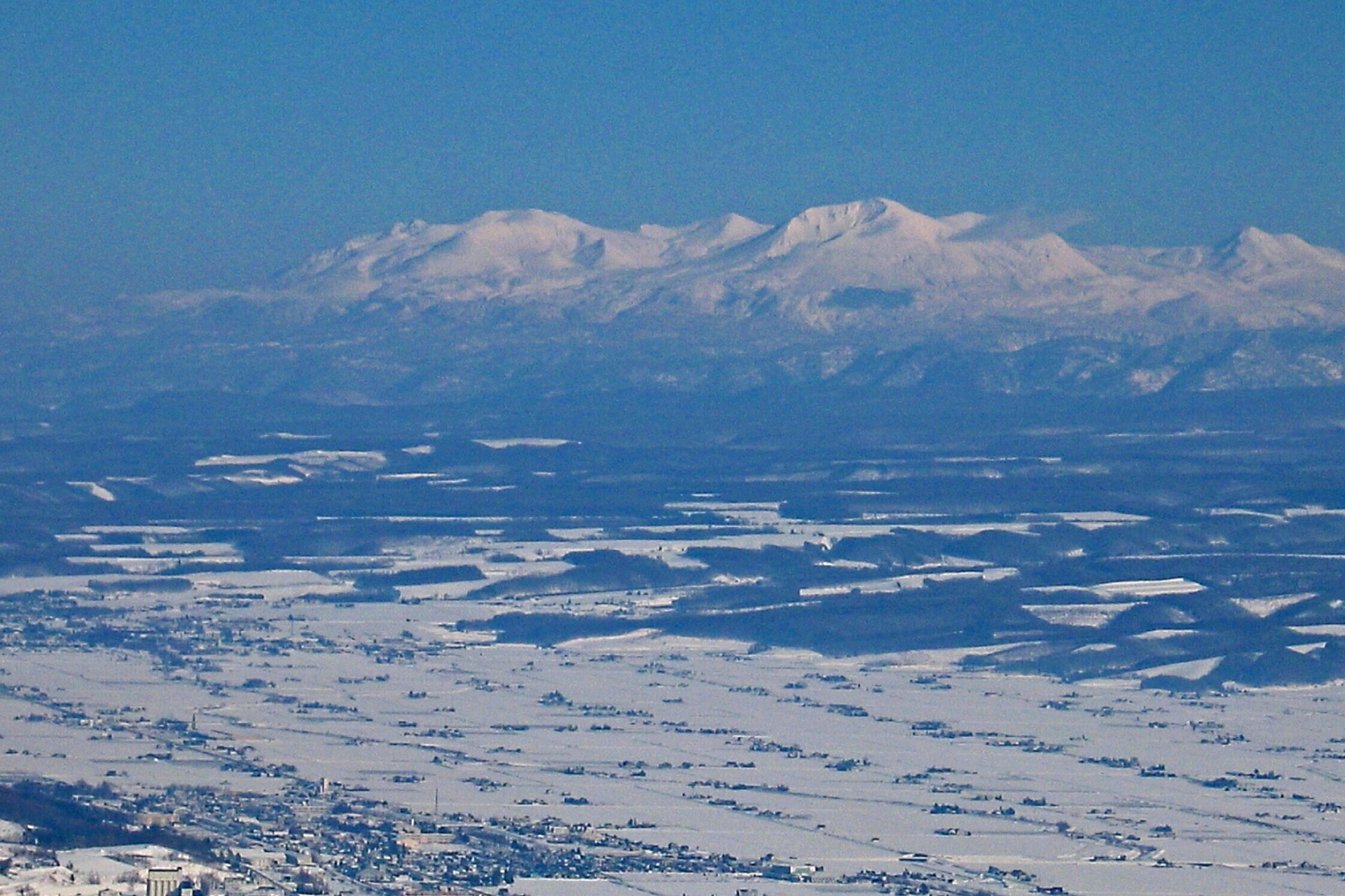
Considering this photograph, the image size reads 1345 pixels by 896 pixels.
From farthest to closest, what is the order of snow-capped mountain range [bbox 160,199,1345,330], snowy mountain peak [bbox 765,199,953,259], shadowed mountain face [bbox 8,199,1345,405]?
snowy mountain peak [bbox 765,199,953,259] < snow-capped mountain range [bbox 160,199,1345,330] < shadowed mountain face [bbox 8,199,1345,405]

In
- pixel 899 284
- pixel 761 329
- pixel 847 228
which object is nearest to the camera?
pixel 761 329

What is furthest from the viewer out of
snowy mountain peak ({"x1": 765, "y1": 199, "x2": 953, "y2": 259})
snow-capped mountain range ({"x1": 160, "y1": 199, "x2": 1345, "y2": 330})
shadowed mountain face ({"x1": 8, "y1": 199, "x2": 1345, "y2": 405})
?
snowy mountain peak ({"x1": 765, "y1": 199, "x2": 953, "y2": 259})

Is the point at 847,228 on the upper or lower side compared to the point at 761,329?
upper

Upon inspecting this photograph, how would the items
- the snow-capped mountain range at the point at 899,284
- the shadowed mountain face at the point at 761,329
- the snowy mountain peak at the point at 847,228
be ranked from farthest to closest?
the snowy mountain peak at the point at 847,228 → the snow-capped mountain range at the point at 899,284 → the shadowed mountain face at the point at 761,329

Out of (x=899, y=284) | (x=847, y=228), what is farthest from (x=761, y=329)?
(x=847, y=228)

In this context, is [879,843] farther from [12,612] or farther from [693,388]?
[693,388]

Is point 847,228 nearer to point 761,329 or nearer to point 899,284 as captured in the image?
point 899,284

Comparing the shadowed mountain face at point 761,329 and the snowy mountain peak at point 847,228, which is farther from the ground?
the snowy mountain peak at point 847,228

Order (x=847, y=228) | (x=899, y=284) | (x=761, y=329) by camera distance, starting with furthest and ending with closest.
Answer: (x=847, y=228) < (x=899, y=284) < (x=761, y=329)
